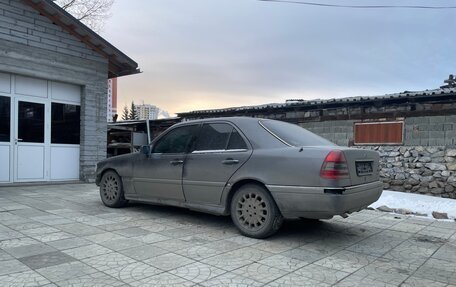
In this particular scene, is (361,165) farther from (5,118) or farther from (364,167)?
(5,118)

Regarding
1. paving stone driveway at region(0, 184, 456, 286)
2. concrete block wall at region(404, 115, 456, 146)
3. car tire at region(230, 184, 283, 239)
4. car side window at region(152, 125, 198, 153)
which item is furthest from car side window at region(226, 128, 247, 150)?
concrete block wall at region(404, 115, 456, 146)

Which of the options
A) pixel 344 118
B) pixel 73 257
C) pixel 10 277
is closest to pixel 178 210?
pixel 73 257

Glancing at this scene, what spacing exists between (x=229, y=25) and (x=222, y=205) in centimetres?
833

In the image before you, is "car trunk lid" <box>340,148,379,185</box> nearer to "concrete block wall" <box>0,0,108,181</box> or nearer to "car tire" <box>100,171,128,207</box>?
"car tire" <box>100,171,128,207</box>

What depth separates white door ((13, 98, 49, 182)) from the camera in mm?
9258

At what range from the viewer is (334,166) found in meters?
4.30

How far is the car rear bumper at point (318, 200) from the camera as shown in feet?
14.0

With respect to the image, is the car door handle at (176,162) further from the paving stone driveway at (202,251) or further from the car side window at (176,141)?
the paving stone driveway at (202,251)

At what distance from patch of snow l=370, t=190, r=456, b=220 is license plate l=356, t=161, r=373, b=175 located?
10.5 feet

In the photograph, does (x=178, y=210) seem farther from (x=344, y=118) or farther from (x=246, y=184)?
(x=344, y=118)

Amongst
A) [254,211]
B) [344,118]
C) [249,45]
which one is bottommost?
[254,211]

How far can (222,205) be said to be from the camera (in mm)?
5145

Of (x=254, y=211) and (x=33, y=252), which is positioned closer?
(x=33, y=252)

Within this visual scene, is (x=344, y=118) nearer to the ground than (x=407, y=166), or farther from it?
farther from it
